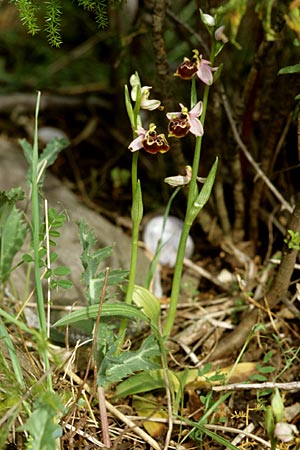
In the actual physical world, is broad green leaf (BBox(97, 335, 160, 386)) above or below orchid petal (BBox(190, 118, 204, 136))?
→ below

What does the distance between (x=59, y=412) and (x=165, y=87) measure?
80 centimetres

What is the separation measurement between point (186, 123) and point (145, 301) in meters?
0.42

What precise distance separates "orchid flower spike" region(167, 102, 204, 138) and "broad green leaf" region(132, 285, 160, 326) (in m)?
0.37

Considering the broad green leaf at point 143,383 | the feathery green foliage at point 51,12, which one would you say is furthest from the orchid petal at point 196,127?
the broad green leaf at point 143,383

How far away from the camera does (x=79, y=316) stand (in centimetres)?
126

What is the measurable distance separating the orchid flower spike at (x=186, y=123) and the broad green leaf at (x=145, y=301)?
372mm

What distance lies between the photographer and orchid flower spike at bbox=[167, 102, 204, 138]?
4.13 feet

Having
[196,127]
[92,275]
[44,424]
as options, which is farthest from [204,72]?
[44,424]

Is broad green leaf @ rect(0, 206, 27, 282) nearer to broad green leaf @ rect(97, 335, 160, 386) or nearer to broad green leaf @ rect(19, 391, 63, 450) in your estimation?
broad green leaf @ rect(97, 335, 160, 386)

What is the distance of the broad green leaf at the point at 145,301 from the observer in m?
1.45

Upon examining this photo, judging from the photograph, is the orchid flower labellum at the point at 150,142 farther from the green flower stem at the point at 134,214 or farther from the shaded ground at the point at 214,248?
the shaded ground at the point at 214,248

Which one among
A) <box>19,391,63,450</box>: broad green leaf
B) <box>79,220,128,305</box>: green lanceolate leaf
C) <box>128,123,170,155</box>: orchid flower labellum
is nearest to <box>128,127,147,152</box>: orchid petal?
<box>128,123,170,155</box>: orchid flower labellum

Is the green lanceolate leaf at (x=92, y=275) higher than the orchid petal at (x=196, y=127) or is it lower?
lower

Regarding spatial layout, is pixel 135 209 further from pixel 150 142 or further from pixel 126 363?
pixel 126 363
